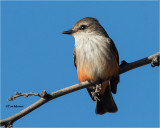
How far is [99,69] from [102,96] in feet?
5.01

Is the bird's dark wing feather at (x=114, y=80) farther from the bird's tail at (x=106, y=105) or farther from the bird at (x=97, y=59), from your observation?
the bird's tail at (x=106, y=105)

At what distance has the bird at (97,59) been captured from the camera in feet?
21.5

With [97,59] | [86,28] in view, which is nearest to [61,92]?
[97,59]

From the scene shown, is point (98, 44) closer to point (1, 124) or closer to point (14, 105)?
point (14, 105)

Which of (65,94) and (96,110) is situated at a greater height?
(96,110)

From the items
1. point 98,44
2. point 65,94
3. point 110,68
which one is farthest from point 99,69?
point 65,94

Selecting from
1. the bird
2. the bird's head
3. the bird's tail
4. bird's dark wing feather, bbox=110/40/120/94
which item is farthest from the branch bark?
the bird's tail

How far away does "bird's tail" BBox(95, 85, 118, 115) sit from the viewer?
782 cm

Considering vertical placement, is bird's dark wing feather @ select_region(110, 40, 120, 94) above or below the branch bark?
above

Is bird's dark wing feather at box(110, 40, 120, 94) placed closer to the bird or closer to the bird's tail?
the bird

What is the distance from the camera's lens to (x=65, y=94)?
467 centimetres

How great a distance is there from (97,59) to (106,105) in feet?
5.88

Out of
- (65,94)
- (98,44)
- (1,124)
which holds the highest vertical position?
(98,44)

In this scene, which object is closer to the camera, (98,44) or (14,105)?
(14,105)
